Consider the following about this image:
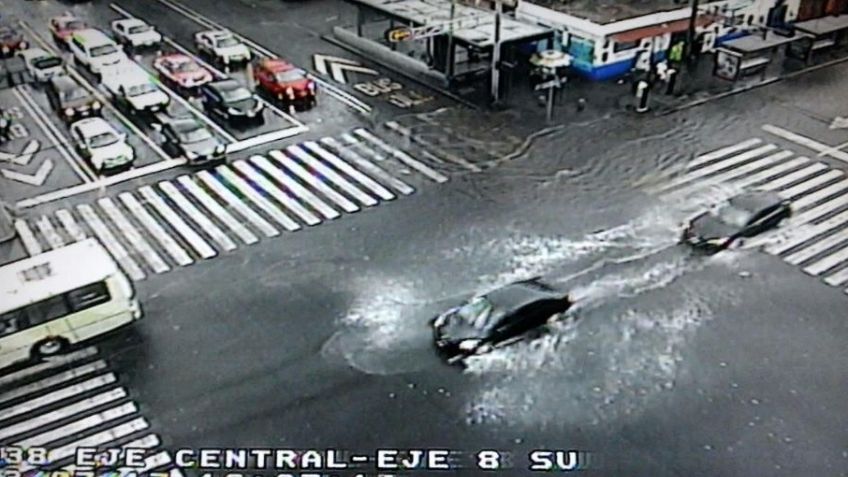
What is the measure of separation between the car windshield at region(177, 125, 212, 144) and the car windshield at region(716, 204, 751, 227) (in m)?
16.6

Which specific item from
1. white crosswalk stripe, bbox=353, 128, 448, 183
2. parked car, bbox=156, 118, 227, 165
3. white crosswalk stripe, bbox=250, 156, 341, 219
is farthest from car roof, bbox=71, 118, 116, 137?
white crosswalk stripe, bbox=353, 128, 448, 183

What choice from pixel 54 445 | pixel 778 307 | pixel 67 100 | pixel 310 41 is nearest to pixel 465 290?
pixel 778 307

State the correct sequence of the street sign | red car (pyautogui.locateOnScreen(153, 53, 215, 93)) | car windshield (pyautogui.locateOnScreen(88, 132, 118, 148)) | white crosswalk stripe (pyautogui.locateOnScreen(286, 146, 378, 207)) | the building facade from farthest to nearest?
1. the street sign
2. the building facade
3. red car (pyautogui.locateOnScreen(153, 53, 215, 93))
4. car windshield (pyautogui.locateOnScreen(88, 132, 118, 148))
5. white crosswalk stripe (pyautogui.locateOnScreen(286, 146, 378, 207))

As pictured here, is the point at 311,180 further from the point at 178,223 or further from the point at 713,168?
the point at 713,168

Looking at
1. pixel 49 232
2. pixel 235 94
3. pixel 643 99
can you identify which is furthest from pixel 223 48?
pixel 643 99

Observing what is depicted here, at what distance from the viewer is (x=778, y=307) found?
19.5 m

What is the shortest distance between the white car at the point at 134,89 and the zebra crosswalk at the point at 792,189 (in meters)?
18.3

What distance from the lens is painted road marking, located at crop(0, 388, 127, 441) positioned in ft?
52.4

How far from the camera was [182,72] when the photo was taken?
108 feet

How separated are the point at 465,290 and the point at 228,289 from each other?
5.95 meters

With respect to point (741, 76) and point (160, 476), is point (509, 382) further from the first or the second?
point (741, 76)

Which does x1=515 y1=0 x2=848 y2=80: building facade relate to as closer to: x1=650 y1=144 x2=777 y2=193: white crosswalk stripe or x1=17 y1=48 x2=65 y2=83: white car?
x1=650 y1=144 x2=777 y2=193: white crosswalk stripe

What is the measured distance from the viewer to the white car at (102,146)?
1027 inches

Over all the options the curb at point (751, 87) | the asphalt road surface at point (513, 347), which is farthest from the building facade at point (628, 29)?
the asphalt road surface at point (513, 347)
